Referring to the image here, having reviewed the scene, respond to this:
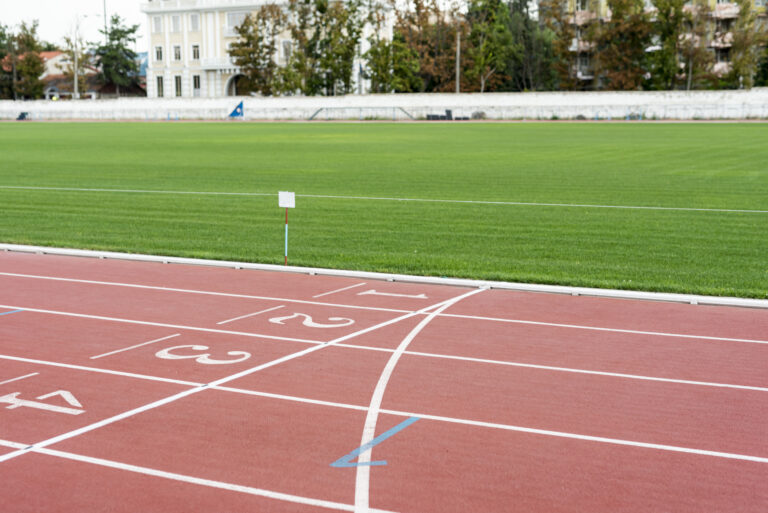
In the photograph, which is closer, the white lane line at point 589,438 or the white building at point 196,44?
the white lane line at point 589,438

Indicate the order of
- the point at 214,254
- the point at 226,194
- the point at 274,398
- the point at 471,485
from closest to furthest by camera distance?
the point at 471,485 < the point at 274,398 < the point at 214,254 < the point at 226,194

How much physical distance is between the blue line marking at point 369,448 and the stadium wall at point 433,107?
63.2 metres

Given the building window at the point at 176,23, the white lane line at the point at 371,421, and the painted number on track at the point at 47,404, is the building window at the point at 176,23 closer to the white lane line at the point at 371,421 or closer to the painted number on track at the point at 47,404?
the white lane line at the point at 371,421

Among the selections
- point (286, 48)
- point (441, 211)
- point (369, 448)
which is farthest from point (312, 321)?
point (286, 48)

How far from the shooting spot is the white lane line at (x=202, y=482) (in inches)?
217

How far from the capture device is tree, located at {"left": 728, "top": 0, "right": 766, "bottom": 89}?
75.1 metres

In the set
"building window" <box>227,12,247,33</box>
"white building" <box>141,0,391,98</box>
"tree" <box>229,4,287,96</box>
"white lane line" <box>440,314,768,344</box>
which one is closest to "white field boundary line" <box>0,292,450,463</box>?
"white lane line" <box>440,314,768,344</box>

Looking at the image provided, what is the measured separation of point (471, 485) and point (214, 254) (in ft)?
29.5

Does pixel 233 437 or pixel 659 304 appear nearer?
pixel 233 437

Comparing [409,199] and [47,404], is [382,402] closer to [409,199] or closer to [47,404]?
[47,404]

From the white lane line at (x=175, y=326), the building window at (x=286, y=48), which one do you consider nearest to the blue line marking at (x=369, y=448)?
the white lane line at (x=175, y=326)

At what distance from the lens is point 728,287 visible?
1140 centimetres

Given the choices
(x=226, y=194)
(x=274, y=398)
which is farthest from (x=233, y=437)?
(x=226, y=194)

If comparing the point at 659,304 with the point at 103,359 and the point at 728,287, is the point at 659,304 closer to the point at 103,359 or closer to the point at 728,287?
the point at 728,287
